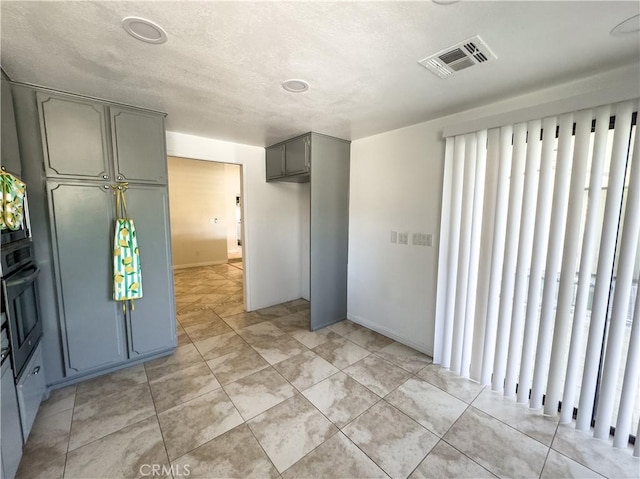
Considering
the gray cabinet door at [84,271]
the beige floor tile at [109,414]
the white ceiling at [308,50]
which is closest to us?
the white ceiling at [308,50]

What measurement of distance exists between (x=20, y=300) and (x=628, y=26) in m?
3.82

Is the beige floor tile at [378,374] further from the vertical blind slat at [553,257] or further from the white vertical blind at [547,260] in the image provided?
the vertical blind slat at [553,257]

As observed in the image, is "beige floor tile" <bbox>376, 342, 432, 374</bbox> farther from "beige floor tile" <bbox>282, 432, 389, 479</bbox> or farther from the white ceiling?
the white ceiling

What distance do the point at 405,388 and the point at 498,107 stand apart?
2.56 meters

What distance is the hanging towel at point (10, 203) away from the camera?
1431mm

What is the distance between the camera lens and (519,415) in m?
1.97

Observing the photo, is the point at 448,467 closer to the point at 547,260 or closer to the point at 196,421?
the point at 547,260

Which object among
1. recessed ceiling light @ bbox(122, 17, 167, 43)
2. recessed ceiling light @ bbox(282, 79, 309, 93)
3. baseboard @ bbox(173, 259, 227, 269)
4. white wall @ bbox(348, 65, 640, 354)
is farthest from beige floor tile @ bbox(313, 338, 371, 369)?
baseboard @ bbox(173, 259, 227, 269)

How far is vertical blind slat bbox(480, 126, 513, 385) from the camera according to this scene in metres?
2.08

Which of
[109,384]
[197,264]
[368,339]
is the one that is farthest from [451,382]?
[197,264]

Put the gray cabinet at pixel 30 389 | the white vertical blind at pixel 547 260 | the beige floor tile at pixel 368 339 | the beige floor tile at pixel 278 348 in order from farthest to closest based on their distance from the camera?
the beige floor tile at pixel 368 339
the beige floor tile at pixel 278 348
the white vertical blind at pixel 547 260
the gray cabinet at pixel 30 389

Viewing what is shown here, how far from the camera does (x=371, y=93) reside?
2027 mm

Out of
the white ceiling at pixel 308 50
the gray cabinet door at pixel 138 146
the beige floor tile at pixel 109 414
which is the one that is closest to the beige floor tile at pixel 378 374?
the beige floor tile at pixel 109 414

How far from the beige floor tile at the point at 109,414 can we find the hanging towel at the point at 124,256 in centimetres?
81
